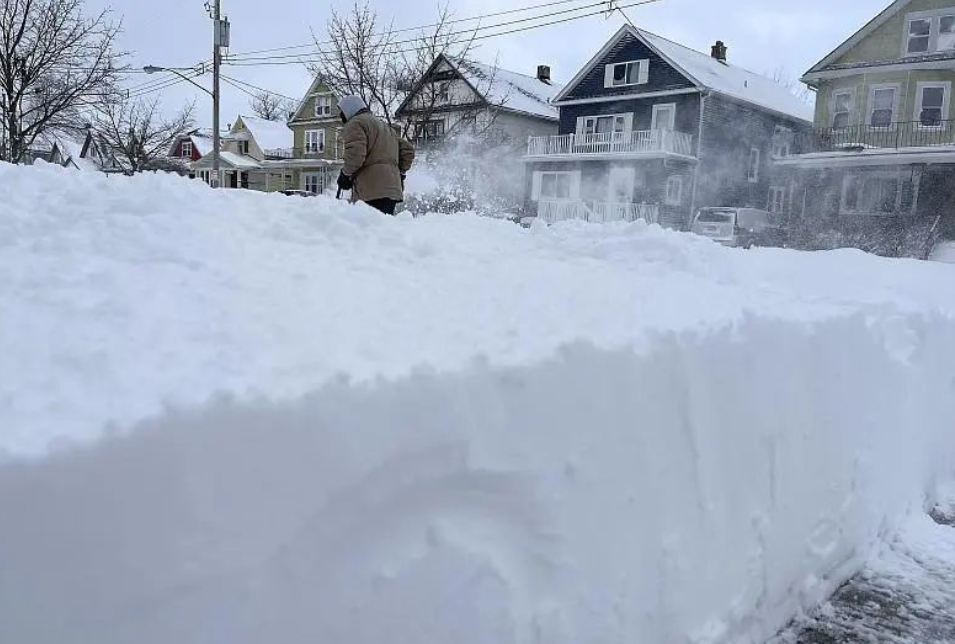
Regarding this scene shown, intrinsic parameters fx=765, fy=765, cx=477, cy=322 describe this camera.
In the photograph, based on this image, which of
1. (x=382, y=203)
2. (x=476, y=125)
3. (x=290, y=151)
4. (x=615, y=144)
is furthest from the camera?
(x=290, y=151)

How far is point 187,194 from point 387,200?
3.02 meters

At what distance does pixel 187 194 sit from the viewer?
2965 mm

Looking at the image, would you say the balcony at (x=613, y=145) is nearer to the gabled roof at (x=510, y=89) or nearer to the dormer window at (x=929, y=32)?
the gabled roof at (x=510, y=89)

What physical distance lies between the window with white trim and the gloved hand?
3665 centimetres

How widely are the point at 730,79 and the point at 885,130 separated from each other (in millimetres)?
7011

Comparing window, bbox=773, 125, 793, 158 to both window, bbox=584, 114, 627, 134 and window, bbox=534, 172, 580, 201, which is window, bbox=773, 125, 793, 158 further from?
window, bbox=534, 172, 580, 201

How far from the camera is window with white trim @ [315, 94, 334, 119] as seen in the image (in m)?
40.9

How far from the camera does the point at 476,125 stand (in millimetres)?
27312

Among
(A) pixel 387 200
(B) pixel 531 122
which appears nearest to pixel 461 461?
(A) pixel 387 200

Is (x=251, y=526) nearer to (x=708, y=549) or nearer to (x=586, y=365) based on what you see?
(x=586, y=365)

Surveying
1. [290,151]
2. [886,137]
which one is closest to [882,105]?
[886,137]

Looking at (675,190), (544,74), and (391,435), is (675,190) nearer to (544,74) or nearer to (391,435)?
(544,74)

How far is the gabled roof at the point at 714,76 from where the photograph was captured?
26953 millimetres

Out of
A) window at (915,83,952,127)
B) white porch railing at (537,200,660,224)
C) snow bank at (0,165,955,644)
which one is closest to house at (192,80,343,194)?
white porch railing at (537,200,660,224)
